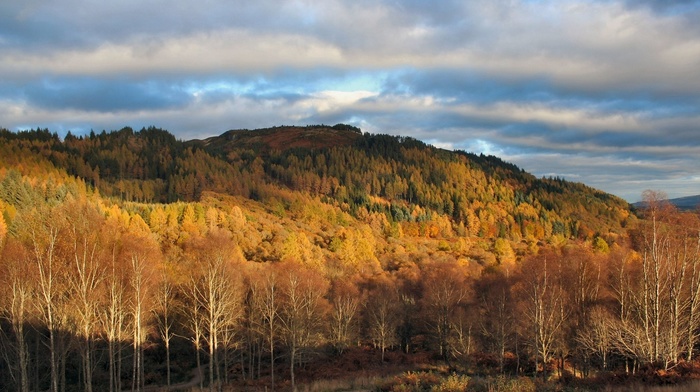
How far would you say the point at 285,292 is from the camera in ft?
157

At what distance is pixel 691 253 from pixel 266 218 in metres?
101

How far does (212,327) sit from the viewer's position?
33.7 meters

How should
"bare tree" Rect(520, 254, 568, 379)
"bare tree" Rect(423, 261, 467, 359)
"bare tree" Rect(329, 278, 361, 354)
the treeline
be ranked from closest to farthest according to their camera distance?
the treeline → "bare tree" Rect(520, 254, 568, 379) → "bare tree" Rect(329, 278, 361, 354) → "bare tree" Rect(423, 261, 467, 359)

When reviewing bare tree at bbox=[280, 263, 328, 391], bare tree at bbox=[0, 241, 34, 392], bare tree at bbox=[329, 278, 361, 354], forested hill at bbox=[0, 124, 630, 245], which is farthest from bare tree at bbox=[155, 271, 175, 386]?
forested hill at bbox=[0, 124, 630, 245]

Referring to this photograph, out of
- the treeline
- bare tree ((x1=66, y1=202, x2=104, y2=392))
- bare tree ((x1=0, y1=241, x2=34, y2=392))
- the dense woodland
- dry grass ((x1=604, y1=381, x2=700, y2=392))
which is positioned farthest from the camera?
the dense woodland

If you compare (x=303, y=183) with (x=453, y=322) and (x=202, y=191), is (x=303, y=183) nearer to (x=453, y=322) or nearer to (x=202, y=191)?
(x=202, y=191)

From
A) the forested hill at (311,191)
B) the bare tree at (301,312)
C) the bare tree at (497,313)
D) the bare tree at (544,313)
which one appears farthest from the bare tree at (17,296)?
the forested hill at (311,191)

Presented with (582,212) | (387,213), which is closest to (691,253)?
(387,213)

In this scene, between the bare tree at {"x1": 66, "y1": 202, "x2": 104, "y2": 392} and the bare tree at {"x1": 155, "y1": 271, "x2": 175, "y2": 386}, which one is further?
the bare tree at {"x1": 155, "y1": 271, "x2": 175, "y2": 386}

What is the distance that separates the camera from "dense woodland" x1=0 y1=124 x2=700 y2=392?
96.5ft

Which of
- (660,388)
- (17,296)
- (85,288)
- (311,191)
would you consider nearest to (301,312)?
(85,288)

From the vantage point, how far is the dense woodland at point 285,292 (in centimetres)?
2942

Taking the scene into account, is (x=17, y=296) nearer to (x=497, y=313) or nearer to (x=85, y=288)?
(x=85, y=288)

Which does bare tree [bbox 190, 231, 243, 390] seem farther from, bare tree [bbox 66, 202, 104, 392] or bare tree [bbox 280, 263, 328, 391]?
bare tree [bbox 66, 202, 104, 392]
